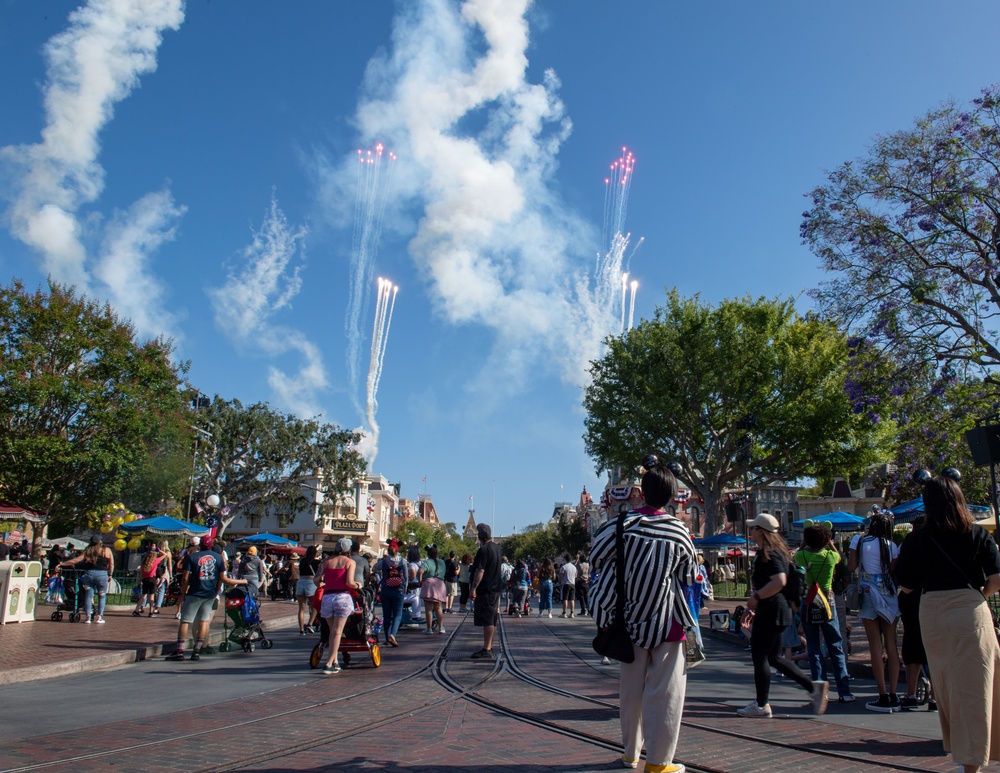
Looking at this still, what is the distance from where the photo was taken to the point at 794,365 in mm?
31891

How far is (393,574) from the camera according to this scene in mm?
12023

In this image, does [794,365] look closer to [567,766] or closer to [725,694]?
[725,694]

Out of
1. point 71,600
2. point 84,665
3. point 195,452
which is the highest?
point 195,452

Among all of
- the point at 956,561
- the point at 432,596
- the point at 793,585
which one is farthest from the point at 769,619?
the point at 432,596

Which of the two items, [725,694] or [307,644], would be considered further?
[307,644]

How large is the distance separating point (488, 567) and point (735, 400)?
24.9 meters

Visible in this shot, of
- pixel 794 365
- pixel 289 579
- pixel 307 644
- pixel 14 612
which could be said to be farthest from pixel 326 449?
pixel 307 644

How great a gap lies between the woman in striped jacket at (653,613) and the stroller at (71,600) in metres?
15.4

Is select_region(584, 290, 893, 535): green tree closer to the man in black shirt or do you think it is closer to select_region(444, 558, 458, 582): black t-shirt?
select_region(444, 558, 458, 582): black t-shirt

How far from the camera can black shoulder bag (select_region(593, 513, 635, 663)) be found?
3.96m

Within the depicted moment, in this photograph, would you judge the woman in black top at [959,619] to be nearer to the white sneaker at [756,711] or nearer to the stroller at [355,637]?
the white sneaker at [756,711]

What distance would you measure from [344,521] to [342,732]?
67419 mm

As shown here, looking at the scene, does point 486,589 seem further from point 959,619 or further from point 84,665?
point 959,619

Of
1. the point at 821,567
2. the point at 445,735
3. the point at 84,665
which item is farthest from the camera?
the point at 84,665
